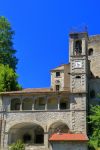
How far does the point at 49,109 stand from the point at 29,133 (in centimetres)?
485

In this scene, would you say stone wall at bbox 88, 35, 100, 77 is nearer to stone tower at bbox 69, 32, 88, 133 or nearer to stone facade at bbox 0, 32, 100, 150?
stone facade at bbox 0, 32, 100, 150

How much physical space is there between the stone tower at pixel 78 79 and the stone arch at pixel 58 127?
1766mm

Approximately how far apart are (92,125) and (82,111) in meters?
2.26

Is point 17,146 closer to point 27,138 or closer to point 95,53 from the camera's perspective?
point 27,138

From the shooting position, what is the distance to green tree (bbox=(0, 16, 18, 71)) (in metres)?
62.0

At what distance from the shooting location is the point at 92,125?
49.1 metres

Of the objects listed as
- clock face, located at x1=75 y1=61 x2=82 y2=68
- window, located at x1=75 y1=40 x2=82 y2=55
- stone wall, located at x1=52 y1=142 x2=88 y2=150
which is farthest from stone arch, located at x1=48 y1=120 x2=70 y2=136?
stone wall, located at x1=52 y1=142 x2=88 y2=150

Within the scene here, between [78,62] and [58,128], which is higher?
[78,62]

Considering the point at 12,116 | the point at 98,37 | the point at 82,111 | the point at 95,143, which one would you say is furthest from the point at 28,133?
the point at 98,37

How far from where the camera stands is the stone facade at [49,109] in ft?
159

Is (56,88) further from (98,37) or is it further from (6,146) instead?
(6,146)

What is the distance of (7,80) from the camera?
5547cm

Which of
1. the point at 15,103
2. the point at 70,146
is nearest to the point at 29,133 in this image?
the point at 15,103

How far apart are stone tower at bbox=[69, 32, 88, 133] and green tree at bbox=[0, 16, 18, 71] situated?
42.4 ft
